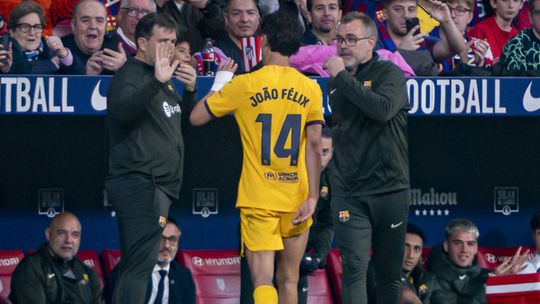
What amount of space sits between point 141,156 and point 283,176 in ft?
2.85

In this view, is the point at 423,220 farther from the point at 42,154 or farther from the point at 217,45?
the point at 42,154

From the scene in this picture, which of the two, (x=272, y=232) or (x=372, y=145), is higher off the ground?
(x=372, y=145)

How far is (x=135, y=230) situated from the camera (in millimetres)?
7184

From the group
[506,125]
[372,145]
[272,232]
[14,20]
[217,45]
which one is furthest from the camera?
[506,125]

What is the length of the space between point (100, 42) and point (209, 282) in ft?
6.14

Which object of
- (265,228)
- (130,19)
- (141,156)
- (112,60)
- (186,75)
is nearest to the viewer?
(265,228)

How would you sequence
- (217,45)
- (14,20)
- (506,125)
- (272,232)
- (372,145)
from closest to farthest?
1. (272,232)
2. (372,145)
3. (14,20)
4. (217,45)
5. (506,125)

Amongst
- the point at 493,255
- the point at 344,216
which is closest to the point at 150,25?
the point at 344,216

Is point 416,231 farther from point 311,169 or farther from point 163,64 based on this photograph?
point 163,64

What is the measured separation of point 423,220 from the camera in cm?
995

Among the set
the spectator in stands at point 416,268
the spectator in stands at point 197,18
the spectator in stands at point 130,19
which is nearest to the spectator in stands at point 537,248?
the spectator in stands at point 416,268

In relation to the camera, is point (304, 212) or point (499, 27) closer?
point (304, 212)

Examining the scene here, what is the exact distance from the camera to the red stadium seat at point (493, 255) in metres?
9.67

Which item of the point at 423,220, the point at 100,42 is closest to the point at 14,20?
the point at 100,42
